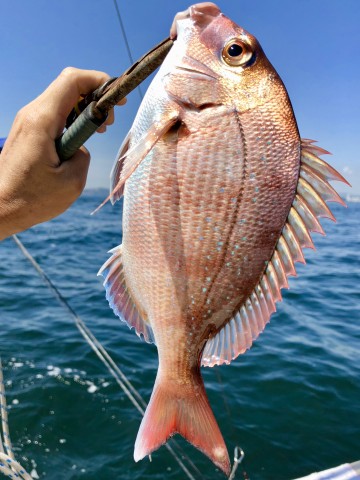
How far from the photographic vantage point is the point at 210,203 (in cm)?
128

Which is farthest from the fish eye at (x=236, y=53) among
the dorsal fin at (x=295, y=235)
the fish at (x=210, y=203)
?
the dorsal fin at (x=295, y=235)

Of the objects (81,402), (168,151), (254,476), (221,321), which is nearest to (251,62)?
(168,151)

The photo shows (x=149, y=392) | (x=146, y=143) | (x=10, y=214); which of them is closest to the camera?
(x=146, y=143)

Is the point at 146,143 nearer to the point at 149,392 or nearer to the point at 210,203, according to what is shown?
the point at 210,203

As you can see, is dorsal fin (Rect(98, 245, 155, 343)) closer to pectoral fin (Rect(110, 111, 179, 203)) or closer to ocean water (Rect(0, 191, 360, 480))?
pectoral fin (Rect(110, 111, 179, 203))

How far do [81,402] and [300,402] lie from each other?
9.25 ft

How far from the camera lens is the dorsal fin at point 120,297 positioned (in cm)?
155

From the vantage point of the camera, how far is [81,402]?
470 cm

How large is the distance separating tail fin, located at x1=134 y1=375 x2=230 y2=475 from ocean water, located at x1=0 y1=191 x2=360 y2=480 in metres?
2.38

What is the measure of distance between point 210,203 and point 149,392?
14.5 ft

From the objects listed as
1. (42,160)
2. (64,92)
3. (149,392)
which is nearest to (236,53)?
(64,92)

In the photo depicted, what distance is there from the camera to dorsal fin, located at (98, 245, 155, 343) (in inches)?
61.2

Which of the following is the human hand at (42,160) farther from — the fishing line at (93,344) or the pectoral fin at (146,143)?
the fishing line at (93,344)

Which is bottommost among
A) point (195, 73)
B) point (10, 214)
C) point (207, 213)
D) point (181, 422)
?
point (181, 422)
